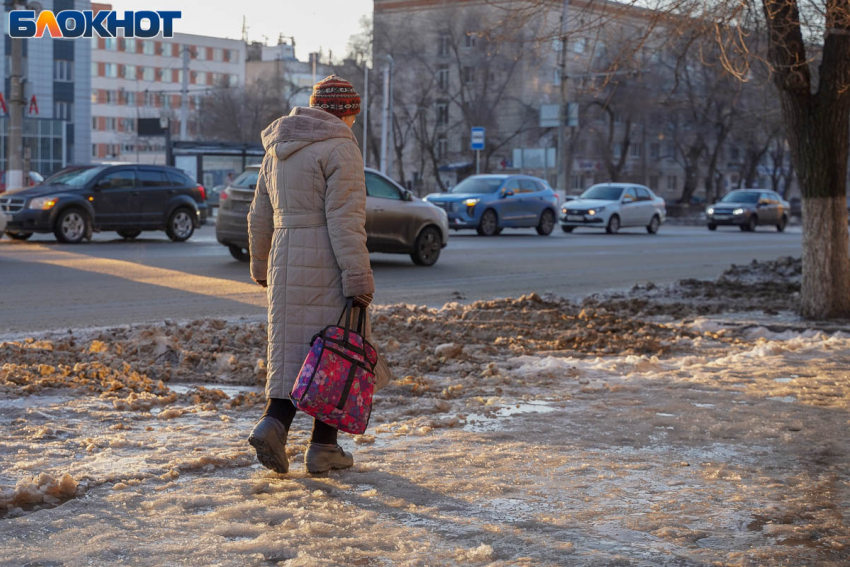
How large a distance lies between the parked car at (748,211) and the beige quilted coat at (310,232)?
3552 cm

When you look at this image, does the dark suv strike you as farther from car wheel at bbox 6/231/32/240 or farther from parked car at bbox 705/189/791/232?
parked car at bbox 705/189/791/232

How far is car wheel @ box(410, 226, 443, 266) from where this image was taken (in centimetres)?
1689

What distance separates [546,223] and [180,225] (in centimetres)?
1157

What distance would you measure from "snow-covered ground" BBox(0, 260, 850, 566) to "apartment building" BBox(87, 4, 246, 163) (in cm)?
10194

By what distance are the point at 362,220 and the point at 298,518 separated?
4.09ft

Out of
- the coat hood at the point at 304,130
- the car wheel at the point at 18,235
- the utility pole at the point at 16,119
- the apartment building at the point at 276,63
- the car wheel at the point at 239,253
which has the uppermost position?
the apartment building at the point at 276,63

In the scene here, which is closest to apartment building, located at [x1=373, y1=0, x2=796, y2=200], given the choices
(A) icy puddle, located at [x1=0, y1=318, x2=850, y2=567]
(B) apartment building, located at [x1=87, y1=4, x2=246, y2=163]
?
(B) apartment building, located at [x1=87, y1=4, x2=246, y2=163]

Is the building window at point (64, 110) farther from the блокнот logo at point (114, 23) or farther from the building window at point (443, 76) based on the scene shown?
the блокнот logo at point (114, 23)

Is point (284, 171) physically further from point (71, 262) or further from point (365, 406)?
point (71, 262)

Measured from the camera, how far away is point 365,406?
15.0 ft

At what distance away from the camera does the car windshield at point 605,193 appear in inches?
1308

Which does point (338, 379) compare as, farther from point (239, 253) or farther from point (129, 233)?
point (129, 233)

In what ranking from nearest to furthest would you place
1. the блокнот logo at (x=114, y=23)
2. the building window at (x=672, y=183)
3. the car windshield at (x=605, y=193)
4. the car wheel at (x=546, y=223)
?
1. the блокнот logo at (x=114, y=23)
2. the car wheel at (x=546, y=223)
3. the car windshield at (x=605, y=193)
4. the building window at (x=672, y=183)

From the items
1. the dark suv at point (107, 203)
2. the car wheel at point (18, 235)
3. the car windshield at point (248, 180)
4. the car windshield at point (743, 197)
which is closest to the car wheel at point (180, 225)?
the dark suv at point (107, 203)
